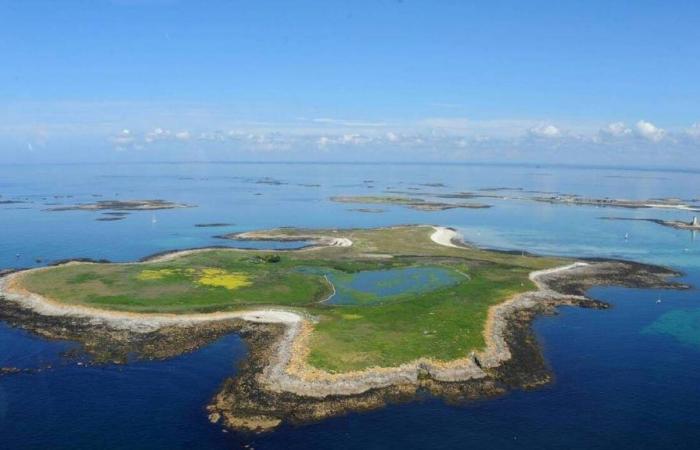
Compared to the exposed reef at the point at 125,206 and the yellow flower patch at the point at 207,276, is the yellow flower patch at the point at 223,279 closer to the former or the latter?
the yellow flower patch at the point at 207,276

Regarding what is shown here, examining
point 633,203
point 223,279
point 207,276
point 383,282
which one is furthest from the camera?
point 633,203

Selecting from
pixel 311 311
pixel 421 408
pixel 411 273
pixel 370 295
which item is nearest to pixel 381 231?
pixel 411 273

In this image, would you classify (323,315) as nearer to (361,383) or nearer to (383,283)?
(361,383)

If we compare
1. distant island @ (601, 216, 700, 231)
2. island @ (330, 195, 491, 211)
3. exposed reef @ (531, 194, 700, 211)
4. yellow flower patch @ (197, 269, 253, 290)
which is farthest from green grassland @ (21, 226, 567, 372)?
exposed reef @ (531, 194, 700, 211)

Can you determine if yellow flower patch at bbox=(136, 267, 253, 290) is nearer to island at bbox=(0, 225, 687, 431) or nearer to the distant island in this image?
island at bbox=(0, 225, 687, 431)

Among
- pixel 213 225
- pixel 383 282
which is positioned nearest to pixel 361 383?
pixel 383 282

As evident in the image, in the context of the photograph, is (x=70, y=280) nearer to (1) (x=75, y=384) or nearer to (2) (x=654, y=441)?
(1) (x=75, y=384)
